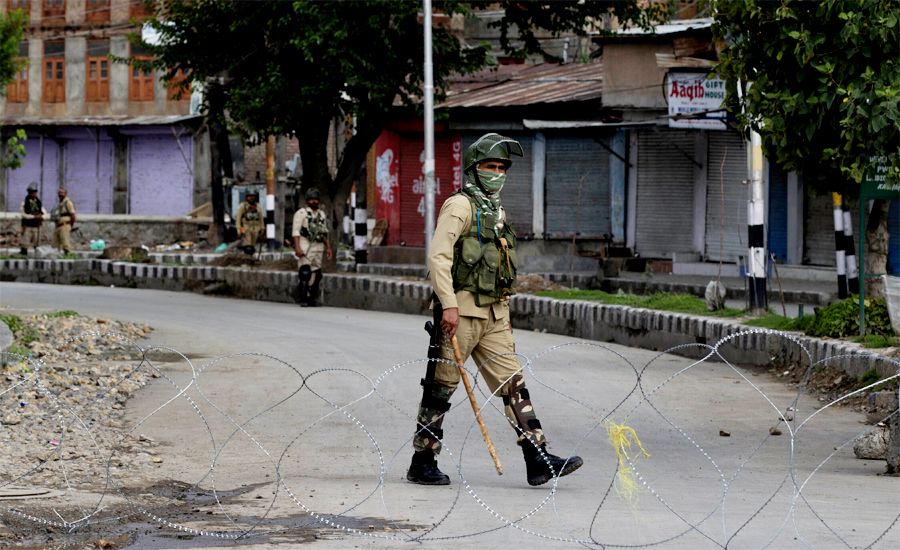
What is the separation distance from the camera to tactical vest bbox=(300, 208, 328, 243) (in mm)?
17500

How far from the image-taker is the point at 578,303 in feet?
47.7

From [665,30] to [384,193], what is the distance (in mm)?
8465

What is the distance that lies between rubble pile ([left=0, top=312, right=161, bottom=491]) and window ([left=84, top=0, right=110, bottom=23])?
2720 centimetres

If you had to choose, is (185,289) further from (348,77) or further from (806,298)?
(806,298)

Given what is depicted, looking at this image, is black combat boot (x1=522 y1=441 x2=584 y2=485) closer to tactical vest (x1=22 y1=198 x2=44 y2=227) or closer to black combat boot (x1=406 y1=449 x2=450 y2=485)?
black combat boot (x1=406 y1=449 x2=450 y2=485)

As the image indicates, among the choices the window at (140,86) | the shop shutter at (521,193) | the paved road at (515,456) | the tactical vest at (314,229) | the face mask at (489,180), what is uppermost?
the window at (140,86)

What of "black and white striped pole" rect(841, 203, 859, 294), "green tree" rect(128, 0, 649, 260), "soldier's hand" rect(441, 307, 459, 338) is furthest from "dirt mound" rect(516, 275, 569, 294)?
"soldier's hand" rect(441, 307, 459, 338)

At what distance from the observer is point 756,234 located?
12.9 metres

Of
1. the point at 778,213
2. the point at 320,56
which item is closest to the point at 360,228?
the point at 320,56

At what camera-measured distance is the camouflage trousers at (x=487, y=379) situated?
6.15m

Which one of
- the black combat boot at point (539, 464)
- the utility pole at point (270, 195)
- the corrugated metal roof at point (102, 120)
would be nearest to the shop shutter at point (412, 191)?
the utility pole at point (270, 195)

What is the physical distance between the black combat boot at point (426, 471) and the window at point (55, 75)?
34.5 meters

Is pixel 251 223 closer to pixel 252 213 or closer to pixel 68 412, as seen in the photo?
pixel 252 213

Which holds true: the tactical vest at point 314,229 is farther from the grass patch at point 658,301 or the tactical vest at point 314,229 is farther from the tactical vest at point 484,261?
the tactical vest at point 484,261
